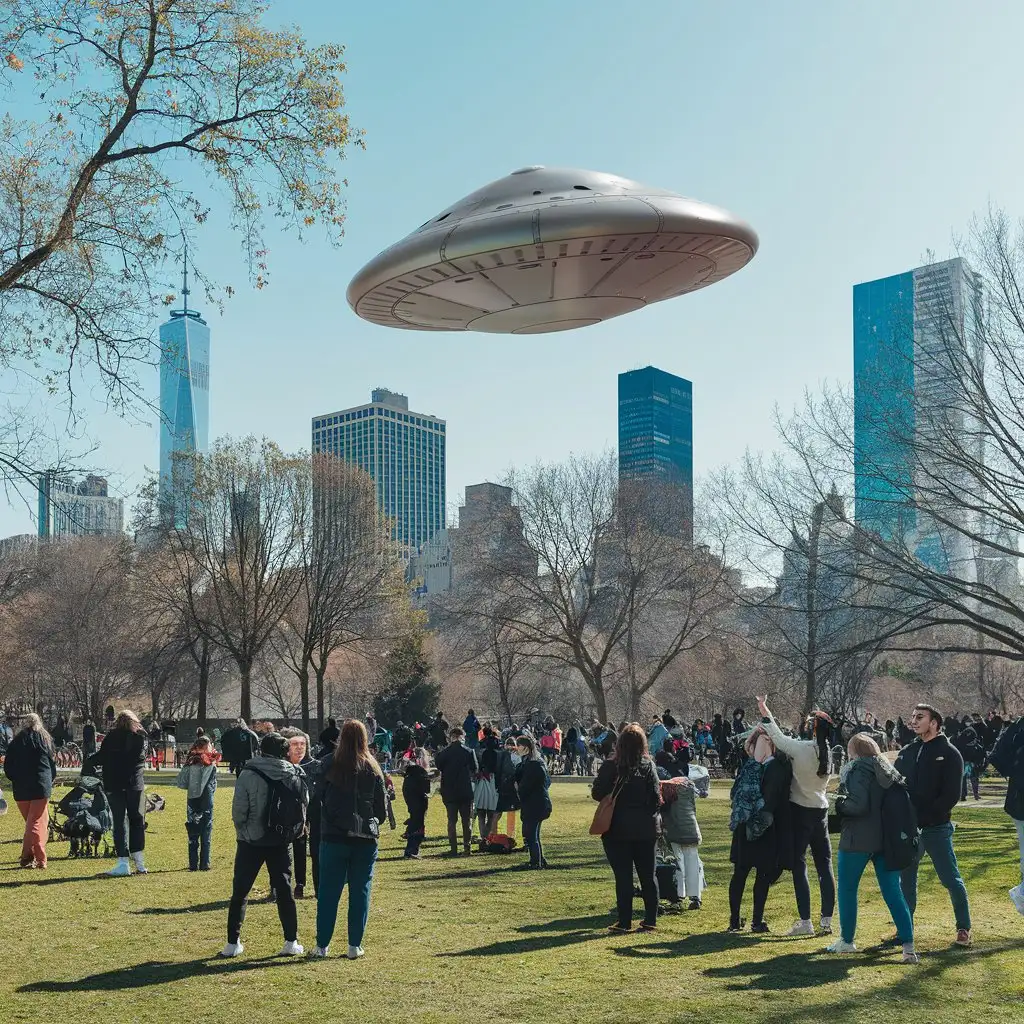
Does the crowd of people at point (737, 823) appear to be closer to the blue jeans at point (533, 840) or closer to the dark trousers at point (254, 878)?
the dark trousers at point (254, 878)

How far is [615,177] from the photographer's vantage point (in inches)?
499

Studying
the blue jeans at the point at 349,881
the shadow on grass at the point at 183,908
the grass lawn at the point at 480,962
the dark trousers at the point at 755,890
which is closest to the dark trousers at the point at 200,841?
the grass lawn at the point at 480,962

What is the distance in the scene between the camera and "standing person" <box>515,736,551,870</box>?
14.1 meters

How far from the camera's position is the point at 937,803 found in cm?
911

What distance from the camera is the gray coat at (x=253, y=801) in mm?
8484

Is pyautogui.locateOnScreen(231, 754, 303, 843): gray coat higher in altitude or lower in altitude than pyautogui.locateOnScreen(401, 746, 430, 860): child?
higher

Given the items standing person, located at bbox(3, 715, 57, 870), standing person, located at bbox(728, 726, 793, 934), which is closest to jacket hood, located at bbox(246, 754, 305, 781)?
standing person, located at bbox(728, 726, 793, 934)

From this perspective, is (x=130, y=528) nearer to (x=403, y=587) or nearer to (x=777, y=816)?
(x=403, y=587)

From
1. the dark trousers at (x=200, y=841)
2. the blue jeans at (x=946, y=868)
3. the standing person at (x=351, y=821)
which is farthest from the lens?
the dark trousers at (x=200, y=841)

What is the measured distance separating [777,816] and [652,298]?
279 inches

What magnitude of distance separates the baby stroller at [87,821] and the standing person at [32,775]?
976 mm

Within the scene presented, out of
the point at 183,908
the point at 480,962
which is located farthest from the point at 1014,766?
the point at 183,908

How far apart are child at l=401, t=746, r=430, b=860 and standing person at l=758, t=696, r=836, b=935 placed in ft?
21.0

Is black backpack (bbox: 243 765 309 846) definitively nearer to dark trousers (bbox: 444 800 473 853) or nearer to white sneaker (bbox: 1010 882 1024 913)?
white sneaker (bbox: 1010 882 1024 913)
